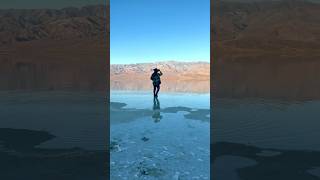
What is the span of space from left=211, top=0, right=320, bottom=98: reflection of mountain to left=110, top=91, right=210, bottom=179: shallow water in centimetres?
1331

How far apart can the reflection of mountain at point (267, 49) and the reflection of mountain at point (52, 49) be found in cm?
1123

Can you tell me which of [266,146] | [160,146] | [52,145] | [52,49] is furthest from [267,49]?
[52,145]

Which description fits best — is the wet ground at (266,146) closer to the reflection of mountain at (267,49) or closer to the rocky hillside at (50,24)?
the reflection of mountain at (267,49)

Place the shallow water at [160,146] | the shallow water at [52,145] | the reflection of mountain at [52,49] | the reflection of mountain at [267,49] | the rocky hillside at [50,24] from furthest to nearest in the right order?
the rocky hillside at [50,24] → the reflection of mountain at [52,49] → the reflection of mountain at [267,49] → the shallow water at [52,145] → the shallow water at [160,146]

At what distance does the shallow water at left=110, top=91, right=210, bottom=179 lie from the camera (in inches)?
310

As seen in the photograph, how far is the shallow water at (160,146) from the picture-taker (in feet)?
25.8

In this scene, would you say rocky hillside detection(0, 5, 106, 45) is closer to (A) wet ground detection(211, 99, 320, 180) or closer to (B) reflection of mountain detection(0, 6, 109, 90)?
(B) reflection of mountain detection(0, 6, 109, 90)

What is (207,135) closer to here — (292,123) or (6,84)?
(292,123)

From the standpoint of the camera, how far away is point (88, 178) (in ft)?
25.8

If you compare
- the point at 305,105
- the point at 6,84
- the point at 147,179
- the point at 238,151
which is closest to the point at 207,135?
the point at 238,151

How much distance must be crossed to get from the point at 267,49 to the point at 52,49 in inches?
772

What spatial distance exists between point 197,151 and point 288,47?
2813cm

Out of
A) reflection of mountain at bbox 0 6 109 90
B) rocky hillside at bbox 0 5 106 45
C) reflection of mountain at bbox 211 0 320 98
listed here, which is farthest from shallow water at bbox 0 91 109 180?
rocky hillside at bbox 0 5 106 45

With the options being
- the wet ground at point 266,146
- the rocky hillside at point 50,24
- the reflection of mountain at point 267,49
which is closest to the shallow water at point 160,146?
the wet ground at point 266,146
